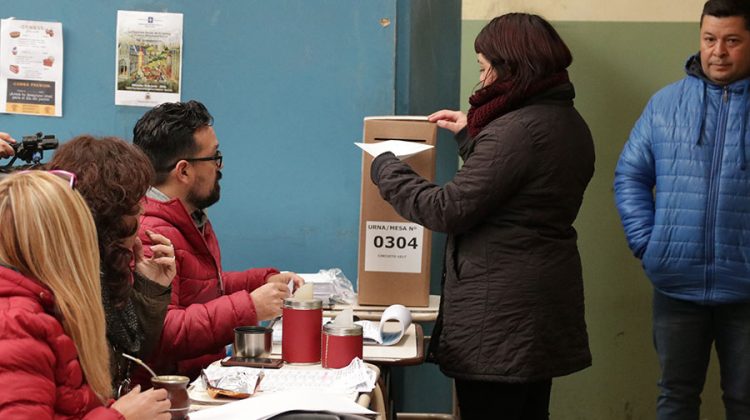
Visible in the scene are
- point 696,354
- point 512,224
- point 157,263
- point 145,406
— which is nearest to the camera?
point 145,406

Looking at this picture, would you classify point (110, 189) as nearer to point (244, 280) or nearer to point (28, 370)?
point (28, 370)

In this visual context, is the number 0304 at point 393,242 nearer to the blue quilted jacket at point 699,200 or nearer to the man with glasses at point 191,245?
the man with glasses at point 191,245

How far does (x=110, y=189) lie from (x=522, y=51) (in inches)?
48.9

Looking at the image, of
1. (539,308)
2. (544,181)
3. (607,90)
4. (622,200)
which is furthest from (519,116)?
(607,90)

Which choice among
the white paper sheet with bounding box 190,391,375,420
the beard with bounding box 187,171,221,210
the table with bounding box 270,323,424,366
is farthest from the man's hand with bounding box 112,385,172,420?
the beard with bounding box 187,171,221,210

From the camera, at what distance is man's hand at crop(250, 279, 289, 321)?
2.52m

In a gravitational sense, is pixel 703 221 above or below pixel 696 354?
above

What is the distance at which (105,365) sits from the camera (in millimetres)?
1632

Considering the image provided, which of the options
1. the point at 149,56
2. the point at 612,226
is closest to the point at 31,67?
the point at 149,56

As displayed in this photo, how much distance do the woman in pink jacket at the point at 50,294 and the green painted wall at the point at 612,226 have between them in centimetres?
240

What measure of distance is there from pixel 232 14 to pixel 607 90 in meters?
1.49

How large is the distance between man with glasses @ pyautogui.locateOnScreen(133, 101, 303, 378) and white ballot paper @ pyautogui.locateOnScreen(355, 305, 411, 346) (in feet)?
0.84

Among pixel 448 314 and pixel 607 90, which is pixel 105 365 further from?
pixel 607 90

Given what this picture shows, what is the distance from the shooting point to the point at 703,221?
121 inches
